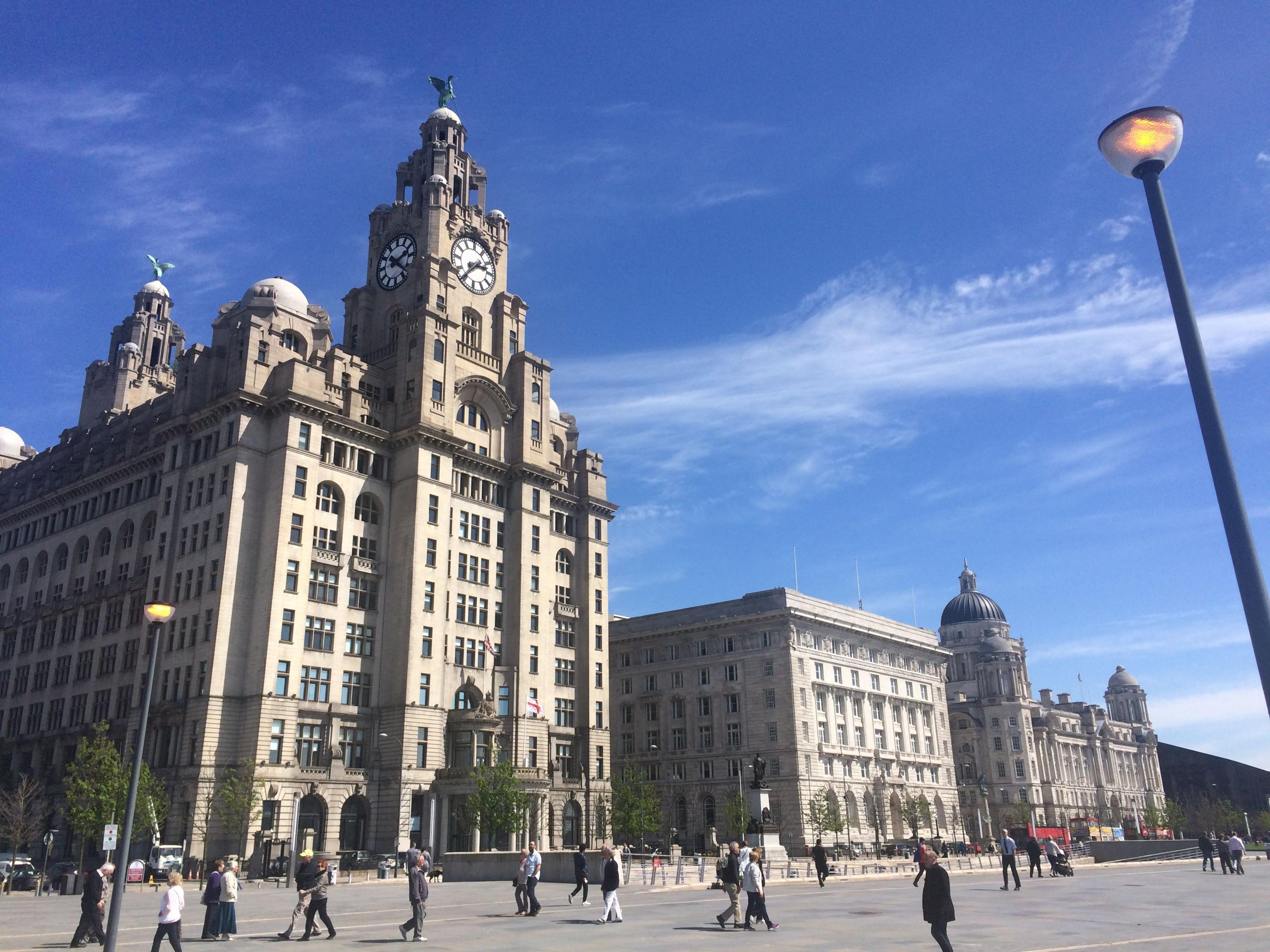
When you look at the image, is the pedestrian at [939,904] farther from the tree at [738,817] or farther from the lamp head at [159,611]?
the tree at [738,817]

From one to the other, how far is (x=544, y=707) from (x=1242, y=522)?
78.0 metres

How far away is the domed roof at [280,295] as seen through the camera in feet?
272

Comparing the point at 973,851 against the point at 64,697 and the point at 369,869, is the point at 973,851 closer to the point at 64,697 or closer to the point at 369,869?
the point at 369,869

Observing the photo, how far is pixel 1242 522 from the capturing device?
38.4 ft

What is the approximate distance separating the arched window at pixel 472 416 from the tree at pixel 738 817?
143 feet

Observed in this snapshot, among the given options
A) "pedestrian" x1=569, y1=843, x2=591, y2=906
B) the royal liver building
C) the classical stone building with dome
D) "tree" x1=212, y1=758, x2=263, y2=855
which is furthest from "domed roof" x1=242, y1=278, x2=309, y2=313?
the classical stone building with dome

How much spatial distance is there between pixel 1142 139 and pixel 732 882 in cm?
2139

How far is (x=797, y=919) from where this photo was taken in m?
29.0

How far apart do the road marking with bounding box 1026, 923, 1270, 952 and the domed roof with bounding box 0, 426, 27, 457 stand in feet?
402

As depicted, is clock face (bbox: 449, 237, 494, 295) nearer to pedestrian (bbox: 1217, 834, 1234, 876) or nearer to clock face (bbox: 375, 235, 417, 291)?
clock face (bbox: 375, 235, 417, 291)

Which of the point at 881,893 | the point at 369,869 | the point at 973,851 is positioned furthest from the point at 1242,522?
the point at 973,851

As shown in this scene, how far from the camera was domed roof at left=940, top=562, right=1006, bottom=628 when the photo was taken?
18688cm

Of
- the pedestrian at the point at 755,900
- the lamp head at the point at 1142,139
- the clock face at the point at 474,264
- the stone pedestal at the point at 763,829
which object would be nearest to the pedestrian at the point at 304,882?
the pedestrian at the point at 755,900

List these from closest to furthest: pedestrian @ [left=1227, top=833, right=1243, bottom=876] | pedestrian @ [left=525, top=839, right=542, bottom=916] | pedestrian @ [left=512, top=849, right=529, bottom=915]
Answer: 1. pedestrian @ [left=525, top=839, right=542, bottom=916]
2. pedestrian @ [left=512, top=849, right=529, bottom=915]
3. pedestrian @ [left=1227, top=833, right=1243, bottom=876]
